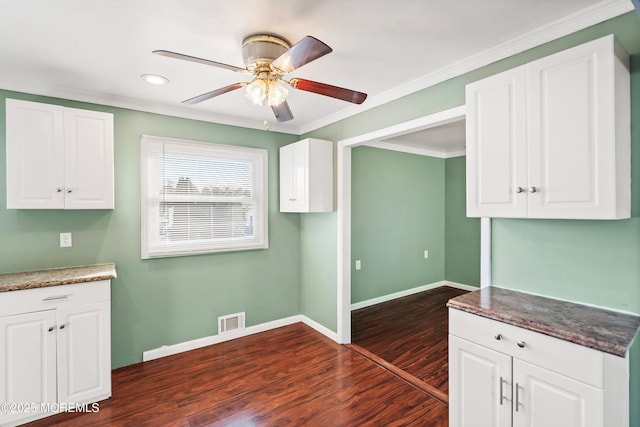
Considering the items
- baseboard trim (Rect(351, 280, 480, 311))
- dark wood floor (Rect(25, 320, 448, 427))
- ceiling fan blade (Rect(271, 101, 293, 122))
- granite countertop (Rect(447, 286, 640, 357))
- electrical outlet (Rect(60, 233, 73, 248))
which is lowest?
dark wood floor (Rect(25, 320, 448, 427))

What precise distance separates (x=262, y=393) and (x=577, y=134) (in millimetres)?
2665

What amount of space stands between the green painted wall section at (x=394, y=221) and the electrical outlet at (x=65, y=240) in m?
3.09

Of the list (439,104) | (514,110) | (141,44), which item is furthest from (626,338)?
(141,44)

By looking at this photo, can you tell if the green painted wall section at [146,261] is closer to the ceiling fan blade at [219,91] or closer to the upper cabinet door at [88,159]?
the upper cabinet door at [88,159]

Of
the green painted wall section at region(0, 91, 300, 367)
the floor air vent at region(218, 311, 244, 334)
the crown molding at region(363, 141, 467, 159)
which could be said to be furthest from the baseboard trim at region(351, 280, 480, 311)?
the crown molding at region(363, 141, 467, 159)

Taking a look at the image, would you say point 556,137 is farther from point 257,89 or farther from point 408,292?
point 408,292

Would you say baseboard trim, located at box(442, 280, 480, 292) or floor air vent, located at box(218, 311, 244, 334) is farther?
baseboard trim, located at box(442, 280, 480, 292)

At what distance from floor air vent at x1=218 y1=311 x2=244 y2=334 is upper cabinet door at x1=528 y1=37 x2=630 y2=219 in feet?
9.82

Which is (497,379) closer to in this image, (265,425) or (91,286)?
(265,425)

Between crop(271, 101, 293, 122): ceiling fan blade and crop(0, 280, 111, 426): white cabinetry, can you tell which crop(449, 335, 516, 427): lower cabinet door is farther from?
crop(0, 280, 111, 426): white cabinetry

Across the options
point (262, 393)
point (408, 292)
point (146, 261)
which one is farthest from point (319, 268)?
point (408, 292)

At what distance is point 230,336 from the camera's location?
340 cm

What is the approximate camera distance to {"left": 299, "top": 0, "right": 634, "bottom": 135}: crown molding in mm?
1560

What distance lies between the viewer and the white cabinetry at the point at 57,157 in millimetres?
2205
